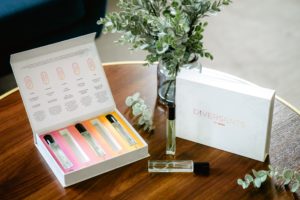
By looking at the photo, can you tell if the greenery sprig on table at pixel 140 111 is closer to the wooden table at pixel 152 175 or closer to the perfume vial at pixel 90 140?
the wooden table at pixel 152 175

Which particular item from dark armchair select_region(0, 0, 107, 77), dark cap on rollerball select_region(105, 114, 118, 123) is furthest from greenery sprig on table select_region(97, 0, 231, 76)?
dark armchair select_region(0, 0, 107, 77)

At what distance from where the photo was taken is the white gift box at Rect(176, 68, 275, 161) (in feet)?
3.91

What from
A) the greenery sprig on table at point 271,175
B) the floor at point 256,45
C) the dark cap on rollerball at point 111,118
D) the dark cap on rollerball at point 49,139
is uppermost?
the dark cap on rollerball at point 111,118

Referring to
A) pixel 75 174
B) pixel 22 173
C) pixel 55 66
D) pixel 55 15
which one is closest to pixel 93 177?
pixel 75 174

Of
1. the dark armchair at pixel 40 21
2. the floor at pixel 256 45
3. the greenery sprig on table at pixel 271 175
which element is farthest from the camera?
the floor at pixel 256 45

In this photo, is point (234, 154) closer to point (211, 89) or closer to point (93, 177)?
point (211, 89)

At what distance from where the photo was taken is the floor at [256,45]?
2436mm

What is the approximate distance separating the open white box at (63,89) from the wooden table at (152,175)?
0.09ft

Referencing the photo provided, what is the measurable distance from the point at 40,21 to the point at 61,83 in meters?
0.99

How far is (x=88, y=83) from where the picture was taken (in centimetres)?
133

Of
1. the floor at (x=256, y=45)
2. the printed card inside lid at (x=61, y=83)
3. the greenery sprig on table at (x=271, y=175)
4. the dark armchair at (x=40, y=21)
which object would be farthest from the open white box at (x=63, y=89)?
the floor at (x=256, y=45)

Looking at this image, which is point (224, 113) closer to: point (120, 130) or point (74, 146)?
point (120, 130)

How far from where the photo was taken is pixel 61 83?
1305 mm

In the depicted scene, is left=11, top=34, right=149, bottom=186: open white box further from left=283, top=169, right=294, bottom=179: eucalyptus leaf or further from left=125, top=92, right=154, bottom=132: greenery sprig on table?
left=283, top=169, right=294, bottom=179: eucalyptus leaf
